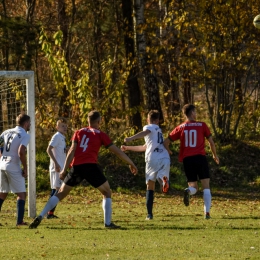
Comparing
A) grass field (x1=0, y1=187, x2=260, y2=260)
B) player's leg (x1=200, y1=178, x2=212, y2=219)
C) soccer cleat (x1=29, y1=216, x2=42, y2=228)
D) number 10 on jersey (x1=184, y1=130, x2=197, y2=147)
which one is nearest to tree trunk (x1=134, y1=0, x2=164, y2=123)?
grass field (x1=0, y1=187, x2=260, y2=260)

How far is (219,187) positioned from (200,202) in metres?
3.46

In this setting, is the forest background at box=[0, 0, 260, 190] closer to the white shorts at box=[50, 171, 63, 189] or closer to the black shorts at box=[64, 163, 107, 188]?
the white shorts at box=[50, 171, 63, 189]

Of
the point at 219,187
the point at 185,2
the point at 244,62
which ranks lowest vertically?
the point at 219,187

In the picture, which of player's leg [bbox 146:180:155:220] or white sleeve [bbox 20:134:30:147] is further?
player's leg [bbox 146:180:155:220]

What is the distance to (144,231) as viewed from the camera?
11.8m

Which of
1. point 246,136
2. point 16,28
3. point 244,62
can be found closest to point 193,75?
point 244,62

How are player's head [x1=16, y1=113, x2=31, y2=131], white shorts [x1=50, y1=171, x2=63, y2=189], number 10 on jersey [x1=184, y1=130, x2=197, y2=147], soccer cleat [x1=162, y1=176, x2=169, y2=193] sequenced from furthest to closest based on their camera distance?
white shorts [x1=50, y1=171, x2=63, y2=189]
soccer cleat [x1=162, y1=176, x2=169, y2=193]
number 10 on jersey [x1=184, y1=130, x2=197, y2=147]
player's head [x1=16, y1=113, x2=31, y2=131]

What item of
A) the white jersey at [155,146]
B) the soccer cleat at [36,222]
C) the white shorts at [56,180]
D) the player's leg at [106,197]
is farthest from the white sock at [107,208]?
the white shorts at [56,180]

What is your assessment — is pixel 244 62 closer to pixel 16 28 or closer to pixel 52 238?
pixel 16 28

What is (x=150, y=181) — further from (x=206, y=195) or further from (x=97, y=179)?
(x=97, y=179)

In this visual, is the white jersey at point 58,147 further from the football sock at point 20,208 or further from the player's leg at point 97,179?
the player's leg at point 97,179

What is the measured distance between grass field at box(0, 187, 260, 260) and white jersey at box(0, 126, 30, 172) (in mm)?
997

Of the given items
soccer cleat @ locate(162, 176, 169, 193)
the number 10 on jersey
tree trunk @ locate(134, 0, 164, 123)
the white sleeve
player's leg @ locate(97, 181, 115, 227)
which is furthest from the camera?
tree trunk @ locate(134, 0, 164, 123)

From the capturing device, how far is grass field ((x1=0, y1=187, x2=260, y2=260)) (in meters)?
9.52
